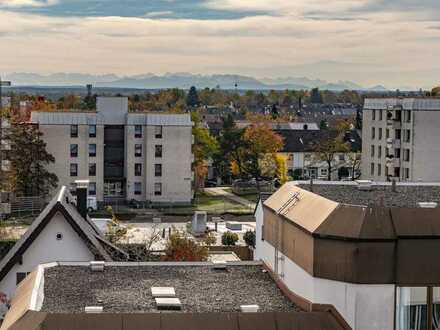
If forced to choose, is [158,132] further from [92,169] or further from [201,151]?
[201,151]

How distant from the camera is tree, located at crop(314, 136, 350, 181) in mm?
97500

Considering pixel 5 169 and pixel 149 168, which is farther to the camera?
pixel 149 168

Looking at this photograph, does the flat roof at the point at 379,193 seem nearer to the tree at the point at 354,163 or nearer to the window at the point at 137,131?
the window at the point at 137,131

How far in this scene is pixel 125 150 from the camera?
82188mm

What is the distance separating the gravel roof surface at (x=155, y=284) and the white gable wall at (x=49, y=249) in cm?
963

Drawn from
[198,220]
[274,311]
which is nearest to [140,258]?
[274,311]

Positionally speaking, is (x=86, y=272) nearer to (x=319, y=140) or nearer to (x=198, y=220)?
(x=198, y=220)

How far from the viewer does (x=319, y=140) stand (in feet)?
344

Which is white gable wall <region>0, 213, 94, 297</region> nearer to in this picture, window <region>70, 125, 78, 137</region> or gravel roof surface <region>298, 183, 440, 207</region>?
gravel roof surface <region>298, 183, 440, 207</region>

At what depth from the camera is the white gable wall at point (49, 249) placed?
99.9ft

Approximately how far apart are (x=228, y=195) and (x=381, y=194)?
234 ft

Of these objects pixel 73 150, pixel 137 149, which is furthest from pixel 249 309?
pixel 137 149

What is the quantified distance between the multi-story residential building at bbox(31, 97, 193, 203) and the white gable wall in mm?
49375

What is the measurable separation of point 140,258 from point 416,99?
142ft
